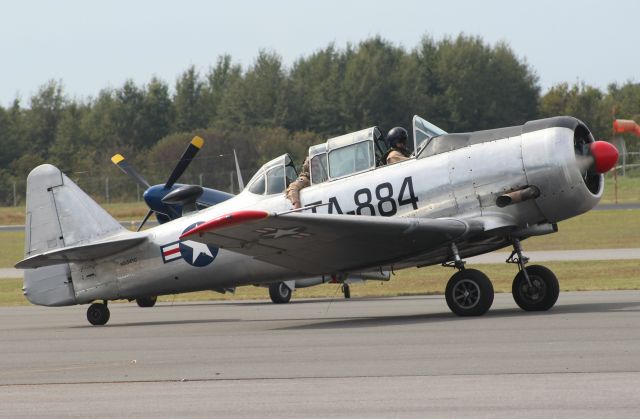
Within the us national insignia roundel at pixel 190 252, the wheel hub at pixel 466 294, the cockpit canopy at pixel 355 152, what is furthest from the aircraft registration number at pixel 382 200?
the us national insignia roundel at pixel 190 252

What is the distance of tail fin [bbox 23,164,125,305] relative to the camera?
679 inches

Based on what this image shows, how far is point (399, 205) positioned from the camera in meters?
15.0

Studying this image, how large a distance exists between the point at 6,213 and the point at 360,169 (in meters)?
49.4

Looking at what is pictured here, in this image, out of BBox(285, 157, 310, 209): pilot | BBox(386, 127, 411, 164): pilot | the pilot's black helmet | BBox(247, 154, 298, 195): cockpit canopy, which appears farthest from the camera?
BBox(247, 154, 298, 195): cockpit canopy

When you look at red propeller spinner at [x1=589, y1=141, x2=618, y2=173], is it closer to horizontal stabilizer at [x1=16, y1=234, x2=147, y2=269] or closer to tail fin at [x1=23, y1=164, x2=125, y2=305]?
horizontal stabilizer at [x1=16, y1=234, x2=147, y2=269]

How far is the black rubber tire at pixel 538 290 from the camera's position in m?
14.7

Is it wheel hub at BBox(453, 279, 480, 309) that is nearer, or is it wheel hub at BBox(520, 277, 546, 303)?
wheel hub at BBox(453, 279, 480, 309)

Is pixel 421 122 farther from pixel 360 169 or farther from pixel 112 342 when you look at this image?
pixel 112 342

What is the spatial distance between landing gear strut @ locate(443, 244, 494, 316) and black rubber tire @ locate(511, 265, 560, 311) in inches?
25.4

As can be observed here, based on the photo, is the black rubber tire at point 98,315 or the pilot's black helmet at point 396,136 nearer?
the pilot's black helmet at point 396,136

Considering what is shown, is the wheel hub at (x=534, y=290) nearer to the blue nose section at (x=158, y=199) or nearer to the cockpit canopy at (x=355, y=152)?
the cockpit canopy at (x=355, y=152)

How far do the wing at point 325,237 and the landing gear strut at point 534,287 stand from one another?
103cm

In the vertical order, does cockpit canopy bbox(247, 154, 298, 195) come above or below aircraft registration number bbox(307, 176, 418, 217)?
above

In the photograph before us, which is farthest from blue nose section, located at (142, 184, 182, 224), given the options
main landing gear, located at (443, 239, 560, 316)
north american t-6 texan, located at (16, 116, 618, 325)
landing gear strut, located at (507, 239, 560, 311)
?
landing gear strut, located at (507, 239, 560, 311)
